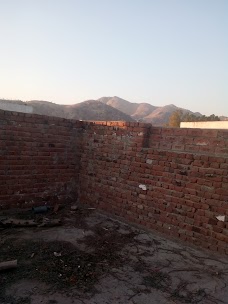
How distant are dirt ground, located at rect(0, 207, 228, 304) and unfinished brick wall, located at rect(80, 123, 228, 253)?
405 millimetres

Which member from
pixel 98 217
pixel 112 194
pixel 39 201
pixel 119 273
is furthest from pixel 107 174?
pixel 119 273

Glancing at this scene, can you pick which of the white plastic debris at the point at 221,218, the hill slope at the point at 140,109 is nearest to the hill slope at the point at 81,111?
the hill slope at the point at 140,109

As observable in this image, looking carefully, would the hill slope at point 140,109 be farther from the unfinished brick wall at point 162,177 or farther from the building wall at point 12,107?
the unfinished brick wall at point 162,177

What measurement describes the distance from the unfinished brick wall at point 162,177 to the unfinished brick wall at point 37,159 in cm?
40

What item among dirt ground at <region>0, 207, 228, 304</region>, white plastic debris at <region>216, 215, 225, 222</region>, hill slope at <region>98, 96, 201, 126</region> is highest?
hill slope at <region>98, 96, 201, 126</region>

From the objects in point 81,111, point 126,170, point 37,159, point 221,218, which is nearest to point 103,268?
point 221,218

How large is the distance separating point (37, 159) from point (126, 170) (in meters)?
1.95

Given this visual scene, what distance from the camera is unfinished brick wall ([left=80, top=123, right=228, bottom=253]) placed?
4.34m

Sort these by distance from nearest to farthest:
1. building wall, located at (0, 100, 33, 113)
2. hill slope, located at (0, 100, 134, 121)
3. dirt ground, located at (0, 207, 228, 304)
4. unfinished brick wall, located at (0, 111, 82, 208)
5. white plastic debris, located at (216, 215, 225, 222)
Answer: dirt ground, located at (0, 207, 228, 304)
white plastic debris, located at (216, 215, 225, 222)
unfinished brick wall, located at (0, 111, 82, 208)
building wall, located at (0, 100, 33, 113)
hill slope, located at (0, 100, 134, 121)

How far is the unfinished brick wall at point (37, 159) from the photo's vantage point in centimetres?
554

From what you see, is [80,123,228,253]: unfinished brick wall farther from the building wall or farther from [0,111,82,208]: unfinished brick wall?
the building wall

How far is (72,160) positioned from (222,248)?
3.82 meters

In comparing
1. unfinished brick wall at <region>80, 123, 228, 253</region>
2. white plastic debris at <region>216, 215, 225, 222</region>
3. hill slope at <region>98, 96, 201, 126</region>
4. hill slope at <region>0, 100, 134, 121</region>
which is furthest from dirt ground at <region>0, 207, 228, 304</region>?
hill slope at <region>98, 96, 201, 126</region>

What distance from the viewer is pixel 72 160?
663 centimetres
